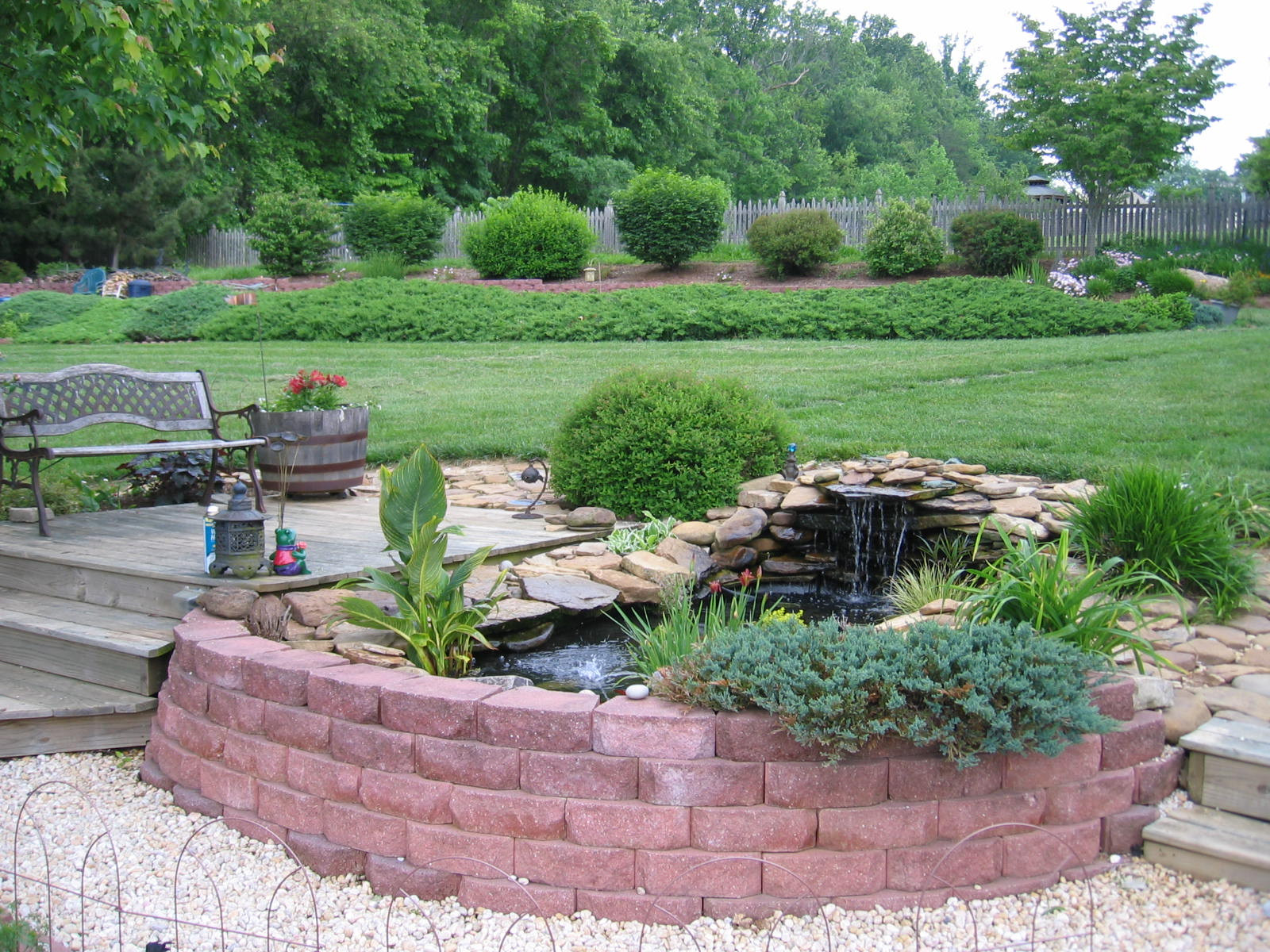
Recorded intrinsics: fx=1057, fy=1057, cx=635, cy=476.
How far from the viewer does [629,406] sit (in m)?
5.90

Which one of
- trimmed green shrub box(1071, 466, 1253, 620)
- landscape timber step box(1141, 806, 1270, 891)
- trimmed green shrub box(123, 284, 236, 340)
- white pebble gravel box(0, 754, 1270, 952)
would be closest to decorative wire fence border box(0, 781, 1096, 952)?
white pebble gravel box(0, 754, 1270, 952)

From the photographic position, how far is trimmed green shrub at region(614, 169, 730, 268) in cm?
1845

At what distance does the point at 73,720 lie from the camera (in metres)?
3.86

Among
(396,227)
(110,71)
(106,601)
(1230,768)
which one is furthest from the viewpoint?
(396,227)

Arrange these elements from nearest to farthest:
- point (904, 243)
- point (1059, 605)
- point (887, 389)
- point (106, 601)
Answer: point (1059, 605)
point (106, 601)
point (887, 389)
point (904, 243)

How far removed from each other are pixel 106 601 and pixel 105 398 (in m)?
1.80

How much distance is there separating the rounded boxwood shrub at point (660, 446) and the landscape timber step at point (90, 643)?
8.13ft

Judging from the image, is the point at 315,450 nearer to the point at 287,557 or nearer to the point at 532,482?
the point at 532,482

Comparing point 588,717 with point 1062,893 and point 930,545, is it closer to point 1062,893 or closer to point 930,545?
point 1062,893

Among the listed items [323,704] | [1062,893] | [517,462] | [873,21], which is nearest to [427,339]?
[517,462]

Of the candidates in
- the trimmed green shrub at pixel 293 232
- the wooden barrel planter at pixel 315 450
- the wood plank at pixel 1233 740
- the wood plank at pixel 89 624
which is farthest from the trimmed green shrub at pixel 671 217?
the wood plank at pixel 1233 740

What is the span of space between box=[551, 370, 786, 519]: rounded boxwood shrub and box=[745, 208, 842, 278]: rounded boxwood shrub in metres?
11.5

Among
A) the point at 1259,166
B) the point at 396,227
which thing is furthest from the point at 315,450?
the point at 1259,166

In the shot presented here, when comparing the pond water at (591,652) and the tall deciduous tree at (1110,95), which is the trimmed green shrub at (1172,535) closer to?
the pond water at (591,652)
